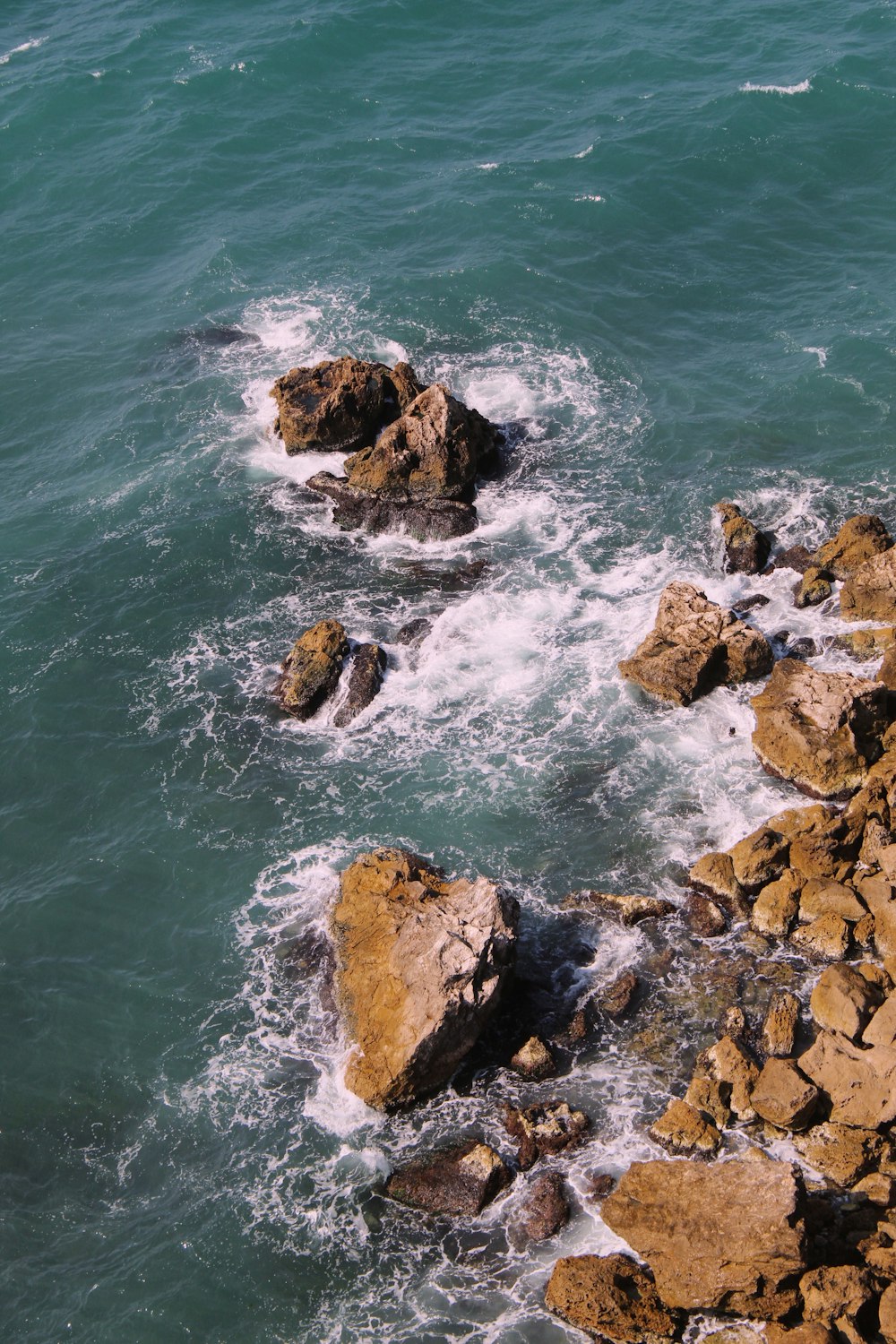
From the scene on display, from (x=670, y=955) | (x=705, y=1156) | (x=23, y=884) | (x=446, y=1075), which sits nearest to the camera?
(x=705, y=1156)

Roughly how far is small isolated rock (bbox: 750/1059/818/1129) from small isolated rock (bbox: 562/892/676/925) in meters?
7.12

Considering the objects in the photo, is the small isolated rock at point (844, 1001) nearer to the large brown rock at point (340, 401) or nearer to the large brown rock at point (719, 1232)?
the large brown rock at point (719, 1232)

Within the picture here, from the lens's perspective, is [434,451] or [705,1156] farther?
[434,451]

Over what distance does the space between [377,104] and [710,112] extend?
25.8 metres

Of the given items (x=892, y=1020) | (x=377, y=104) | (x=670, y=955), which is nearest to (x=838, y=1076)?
(x=892, y=1020)

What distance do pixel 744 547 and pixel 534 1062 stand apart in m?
27.0

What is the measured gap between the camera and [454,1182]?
32188 millimetres

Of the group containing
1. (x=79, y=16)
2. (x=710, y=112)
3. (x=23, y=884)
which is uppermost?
(x=79, y=16)

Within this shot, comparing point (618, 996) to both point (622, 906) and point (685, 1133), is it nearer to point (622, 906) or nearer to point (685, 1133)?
point (622, 906)

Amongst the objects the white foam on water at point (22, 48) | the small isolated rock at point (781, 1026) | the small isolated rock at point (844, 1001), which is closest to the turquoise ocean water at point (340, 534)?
the white foam on water at point (22, 48)

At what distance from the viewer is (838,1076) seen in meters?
32.7

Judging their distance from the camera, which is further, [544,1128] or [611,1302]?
[544,1128]

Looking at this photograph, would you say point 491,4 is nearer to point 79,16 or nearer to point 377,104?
point 377,104

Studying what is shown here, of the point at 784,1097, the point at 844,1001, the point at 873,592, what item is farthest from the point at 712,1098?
the point at 873,592
